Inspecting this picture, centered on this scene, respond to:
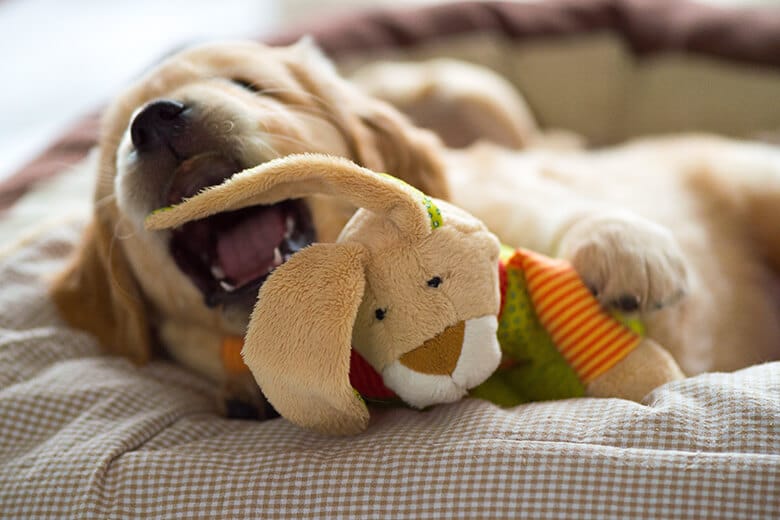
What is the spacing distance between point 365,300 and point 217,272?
0.53 metres

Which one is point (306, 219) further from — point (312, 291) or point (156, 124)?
point (312, 291)

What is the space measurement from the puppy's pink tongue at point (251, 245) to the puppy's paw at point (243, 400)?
21cm

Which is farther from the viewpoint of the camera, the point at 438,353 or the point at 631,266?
Answer: the point at 631,266

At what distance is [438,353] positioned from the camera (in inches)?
42.1

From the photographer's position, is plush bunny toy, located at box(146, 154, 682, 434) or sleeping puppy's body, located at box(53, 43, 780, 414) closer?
plush bunny toy, located at box(146, 154, 682, 434)

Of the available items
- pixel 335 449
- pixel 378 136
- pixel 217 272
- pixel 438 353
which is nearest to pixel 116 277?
pixel 217 272

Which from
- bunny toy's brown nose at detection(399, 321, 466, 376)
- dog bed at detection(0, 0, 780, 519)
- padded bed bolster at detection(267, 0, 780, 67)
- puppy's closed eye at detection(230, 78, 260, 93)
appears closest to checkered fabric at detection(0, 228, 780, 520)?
dog bed at detection(0, 0, 780, 519)

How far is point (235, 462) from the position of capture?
3.87 feet

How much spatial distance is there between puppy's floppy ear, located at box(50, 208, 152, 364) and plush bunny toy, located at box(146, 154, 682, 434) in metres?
0.56

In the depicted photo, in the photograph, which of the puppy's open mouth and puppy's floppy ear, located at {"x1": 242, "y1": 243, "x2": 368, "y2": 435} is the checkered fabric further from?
the puppy's open mouth

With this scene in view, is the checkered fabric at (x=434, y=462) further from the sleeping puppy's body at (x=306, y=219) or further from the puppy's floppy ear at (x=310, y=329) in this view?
the sleeping puppy's body at (x=306, y=219)

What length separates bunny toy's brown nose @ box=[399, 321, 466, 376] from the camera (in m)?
1.07

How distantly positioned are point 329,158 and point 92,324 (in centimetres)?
90

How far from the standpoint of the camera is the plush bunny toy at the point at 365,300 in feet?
3.35
